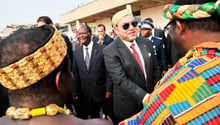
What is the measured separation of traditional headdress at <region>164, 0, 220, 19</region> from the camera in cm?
118

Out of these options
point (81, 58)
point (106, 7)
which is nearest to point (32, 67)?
point (81, 58)

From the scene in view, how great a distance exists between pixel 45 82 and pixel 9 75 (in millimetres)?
213

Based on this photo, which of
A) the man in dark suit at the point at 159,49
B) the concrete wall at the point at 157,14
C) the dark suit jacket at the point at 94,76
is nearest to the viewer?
the dark suit jacket at the point at 94,76

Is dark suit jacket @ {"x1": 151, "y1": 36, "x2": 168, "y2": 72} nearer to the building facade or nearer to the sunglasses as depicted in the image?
the sunglasses

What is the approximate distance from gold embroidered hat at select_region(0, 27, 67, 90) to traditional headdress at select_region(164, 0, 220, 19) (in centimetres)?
87

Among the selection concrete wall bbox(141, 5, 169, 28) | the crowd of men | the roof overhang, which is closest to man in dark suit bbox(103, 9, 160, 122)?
the crowd of men

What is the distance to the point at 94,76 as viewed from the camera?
3598mm

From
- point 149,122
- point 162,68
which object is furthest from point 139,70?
point 162,68

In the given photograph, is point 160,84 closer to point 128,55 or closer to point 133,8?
point 128,55

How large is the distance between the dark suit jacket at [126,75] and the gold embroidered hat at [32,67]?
4.87ft

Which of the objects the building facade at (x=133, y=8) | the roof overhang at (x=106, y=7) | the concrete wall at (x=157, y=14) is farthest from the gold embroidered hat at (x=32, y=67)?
the concrete wall at (x=157, y=14)

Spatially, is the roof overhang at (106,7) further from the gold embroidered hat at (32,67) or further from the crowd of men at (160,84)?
the gold embroidered hat at (32,67)

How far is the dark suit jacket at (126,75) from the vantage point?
2609 millimetres

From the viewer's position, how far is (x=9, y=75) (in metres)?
1.13
